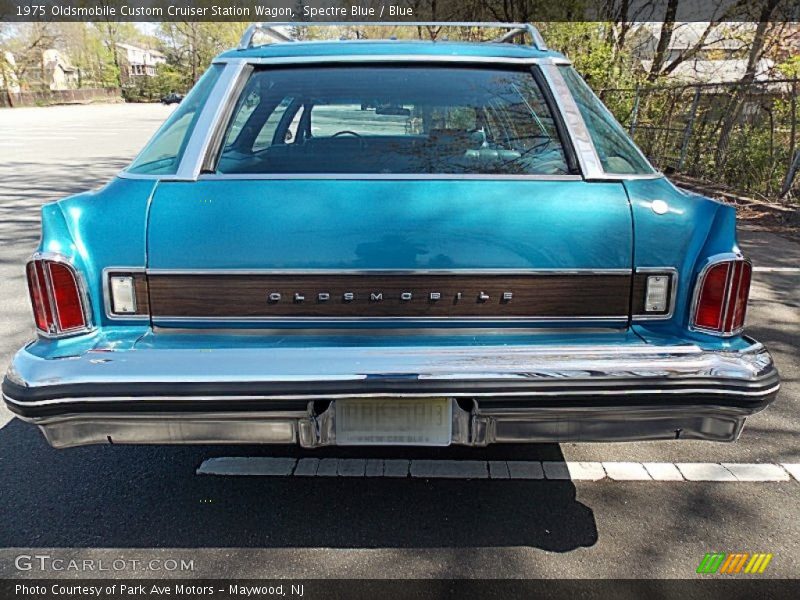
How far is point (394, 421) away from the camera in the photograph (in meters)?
2.11

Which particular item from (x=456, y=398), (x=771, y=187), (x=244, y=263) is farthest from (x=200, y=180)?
(x=771, y=187)

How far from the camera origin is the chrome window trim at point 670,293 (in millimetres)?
2156

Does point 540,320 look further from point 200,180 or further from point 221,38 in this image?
point 221,38

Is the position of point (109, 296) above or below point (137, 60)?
below

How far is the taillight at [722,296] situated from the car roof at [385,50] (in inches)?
50.4

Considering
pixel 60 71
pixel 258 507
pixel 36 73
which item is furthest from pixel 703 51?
pixel 60 71

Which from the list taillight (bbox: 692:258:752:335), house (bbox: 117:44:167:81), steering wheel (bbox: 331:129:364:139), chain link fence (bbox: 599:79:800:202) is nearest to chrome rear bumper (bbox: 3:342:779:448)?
taillight (bbox: 692:258:752:335)

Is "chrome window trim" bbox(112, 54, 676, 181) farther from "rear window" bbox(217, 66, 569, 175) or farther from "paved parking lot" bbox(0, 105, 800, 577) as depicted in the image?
"paved parking lot" bbox(0, 105, 800, 577)

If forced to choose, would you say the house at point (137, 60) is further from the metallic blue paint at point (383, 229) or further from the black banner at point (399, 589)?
the black banner at point (399, 589)

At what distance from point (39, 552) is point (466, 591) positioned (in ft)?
5.32

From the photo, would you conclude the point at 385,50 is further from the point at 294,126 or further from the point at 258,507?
the point at 258,507

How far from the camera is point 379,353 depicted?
2.04m

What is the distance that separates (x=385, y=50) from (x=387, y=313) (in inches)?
52.3

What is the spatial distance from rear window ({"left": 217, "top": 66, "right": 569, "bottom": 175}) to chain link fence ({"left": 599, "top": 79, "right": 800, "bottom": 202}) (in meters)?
7.70
